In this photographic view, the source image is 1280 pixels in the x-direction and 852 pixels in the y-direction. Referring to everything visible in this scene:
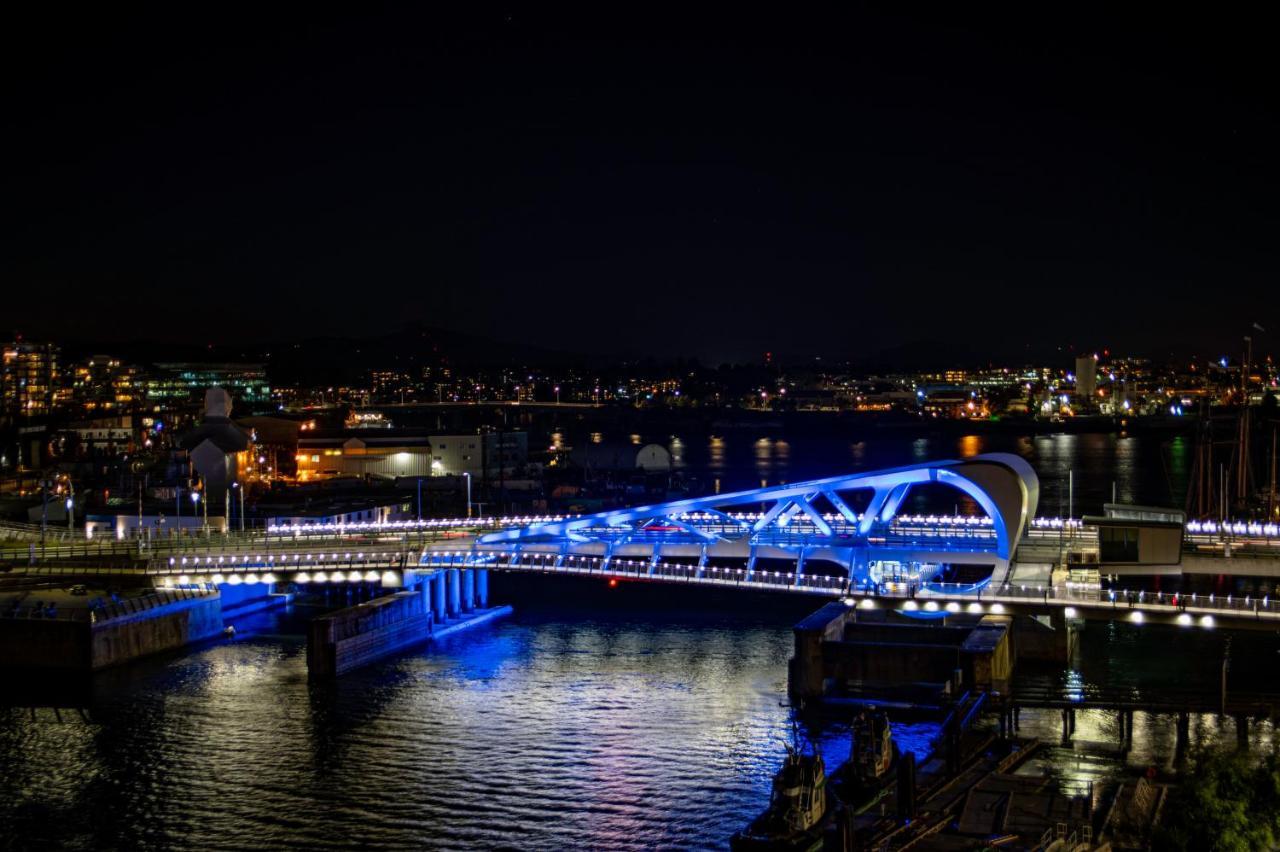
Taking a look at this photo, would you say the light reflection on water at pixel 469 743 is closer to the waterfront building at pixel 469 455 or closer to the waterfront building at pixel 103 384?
the waterfront building at pixel 469 455

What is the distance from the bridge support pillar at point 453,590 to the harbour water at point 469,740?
13.3 ft

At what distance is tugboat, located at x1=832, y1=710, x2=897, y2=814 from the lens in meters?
29.1

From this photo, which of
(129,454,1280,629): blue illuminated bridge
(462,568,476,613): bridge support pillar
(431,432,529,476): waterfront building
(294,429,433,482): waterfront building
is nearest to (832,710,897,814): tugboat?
(129,454,1280,629): blue illuminated bridge

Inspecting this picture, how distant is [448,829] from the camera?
29328mm

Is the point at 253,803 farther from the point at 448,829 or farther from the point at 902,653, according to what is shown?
the point at 902,653

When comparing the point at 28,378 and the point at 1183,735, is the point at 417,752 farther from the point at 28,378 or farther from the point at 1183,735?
the point at 28,378

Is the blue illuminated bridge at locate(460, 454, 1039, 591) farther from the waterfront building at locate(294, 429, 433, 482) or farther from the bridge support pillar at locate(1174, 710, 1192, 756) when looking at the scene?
the waterfront building at locate(294, 429, 433, 482)

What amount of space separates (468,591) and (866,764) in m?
27.5

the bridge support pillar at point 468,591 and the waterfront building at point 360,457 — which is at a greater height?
the waterfront building at point 360,457

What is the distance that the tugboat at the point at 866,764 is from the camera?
29.1m

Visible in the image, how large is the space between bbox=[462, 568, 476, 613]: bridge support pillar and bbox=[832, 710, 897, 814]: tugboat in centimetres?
2479

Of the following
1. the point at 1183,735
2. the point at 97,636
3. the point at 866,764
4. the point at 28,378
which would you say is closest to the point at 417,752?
the point at 866,764

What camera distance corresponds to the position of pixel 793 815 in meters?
27.0

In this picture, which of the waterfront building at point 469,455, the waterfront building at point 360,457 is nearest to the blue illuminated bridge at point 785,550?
the waterfront building at point 360,457
